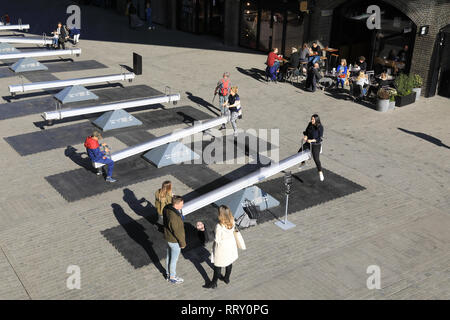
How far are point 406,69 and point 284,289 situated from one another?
1521 centimetres

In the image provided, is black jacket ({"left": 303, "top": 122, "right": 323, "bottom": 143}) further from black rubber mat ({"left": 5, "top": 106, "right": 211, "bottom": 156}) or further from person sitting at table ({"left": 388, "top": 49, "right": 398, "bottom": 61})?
person sitting at table ({"left": 388, "top": 49, "right": 398, "bottom": 61})

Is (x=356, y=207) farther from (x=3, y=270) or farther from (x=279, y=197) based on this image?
(x=3, y=270)

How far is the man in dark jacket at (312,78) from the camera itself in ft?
68.0

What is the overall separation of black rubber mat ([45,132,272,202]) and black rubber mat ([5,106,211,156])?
128cm

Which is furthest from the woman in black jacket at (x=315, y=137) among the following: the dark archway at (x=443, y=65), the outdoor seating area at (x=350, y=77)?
the dark archway at (x=443, y=65)

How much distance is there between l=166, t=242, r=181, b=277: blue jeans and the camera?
8.50 m

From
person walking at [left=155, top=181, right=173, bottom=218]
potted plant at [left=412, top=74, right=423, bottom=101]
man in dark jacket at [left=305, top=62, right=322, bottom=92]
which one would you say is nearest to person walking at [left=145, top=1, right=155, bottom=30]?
man in dark jacket at [left=305, top=62, right=322, bottom=92]

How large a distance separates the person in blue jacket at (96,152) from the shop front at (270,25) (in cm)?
1554

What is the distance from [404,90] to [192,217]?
1194 centimetres

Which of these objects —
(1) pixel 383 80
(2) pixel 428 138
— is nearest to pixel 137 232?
(2) pixel 428 138

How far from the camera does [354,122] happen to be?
17703 mm

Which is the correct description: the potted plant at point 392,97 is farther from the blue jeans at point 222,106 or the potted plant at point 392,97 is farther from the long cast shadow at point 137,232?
the long cast shadow at point 137,232

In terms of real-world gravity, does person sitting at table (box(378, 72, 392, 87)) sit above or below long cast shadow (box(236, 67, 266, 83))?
above

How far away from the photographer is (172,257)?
8.64 meters
